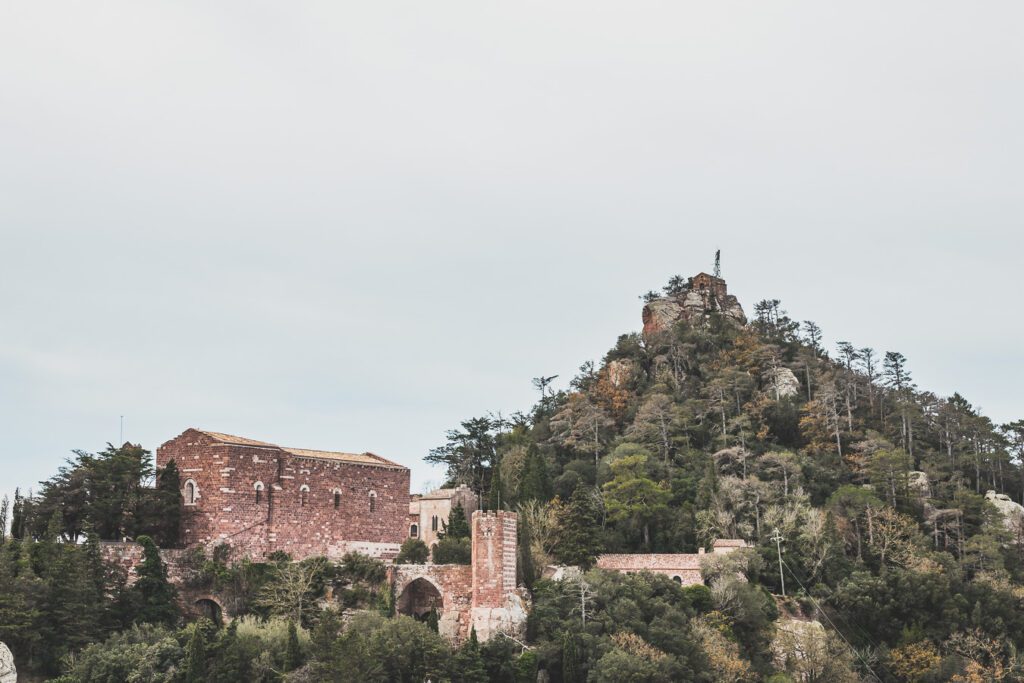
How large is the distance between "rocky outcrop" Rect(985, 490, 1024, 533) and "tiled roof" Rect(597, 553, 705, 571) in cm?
2314

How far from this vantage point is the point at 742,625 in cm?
5097

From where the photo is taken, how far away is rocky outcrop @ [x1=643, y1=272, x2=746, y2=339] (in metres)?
88.6

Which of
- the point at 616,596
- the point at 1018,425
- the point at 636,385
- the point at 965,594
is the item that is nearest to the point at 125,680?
the point at 616,596

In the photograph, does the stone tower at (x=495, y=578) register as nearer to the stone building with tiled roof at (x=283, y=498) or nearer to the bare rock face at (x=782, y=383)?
the stone building with tiled roof at (x=283, y=498)

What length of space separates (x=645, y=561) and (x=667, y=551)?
3.70m

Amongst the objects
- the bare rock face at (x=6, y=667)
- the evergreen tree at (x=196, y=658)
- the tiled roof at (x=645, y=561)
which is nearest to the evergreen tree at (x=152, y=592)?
the evergreen tree at (x=196, y=658)

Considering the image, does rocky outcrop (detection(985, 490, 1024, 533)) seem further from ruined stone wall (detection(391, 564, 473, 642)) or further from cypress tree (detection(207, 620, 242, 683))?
cypress tree (detection(207, 620, 242, 683))

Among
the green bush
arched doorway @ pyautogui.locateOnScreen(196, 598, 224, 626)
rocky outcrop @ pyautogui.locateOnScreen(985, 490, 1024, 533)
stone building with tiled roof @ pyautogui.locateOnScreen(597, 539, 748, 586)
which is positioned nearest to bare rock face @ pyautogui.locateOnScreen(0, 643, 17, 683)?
arched doorway @ pyautogui.locateOnScreen(196, 598, 224, 626)

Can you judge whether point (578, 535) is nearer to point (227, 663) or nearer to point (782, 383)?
point (227, 663)

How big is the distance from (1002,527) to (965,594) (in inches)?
350

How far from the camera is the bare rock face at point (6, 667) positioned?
38.7 metres

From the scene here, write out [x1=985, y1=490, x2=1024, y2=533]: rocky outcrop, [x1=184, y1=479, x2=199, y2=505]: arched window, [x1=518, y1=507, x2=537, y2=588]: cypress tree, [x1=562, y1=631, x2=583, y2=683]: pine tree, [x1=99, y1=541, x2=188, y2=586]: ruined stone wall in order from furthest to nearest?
[x1=985, y1=490, x2=1024, y2=533]: rocky outcrop → [x1=518, y1=507, x2=537, y2=588]: cypress tree → [x1=184, y1=479, x2=199, y2=505]: arched window → [x1=562, y1=631, x2=583, y2=683]: pine tree → [x1=99, y1=541, x2=188, y2=586]: ruined stone wall

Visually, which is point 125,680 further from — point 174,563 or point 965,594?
point 965,594

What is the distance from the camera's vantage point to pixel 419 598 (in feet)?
166
